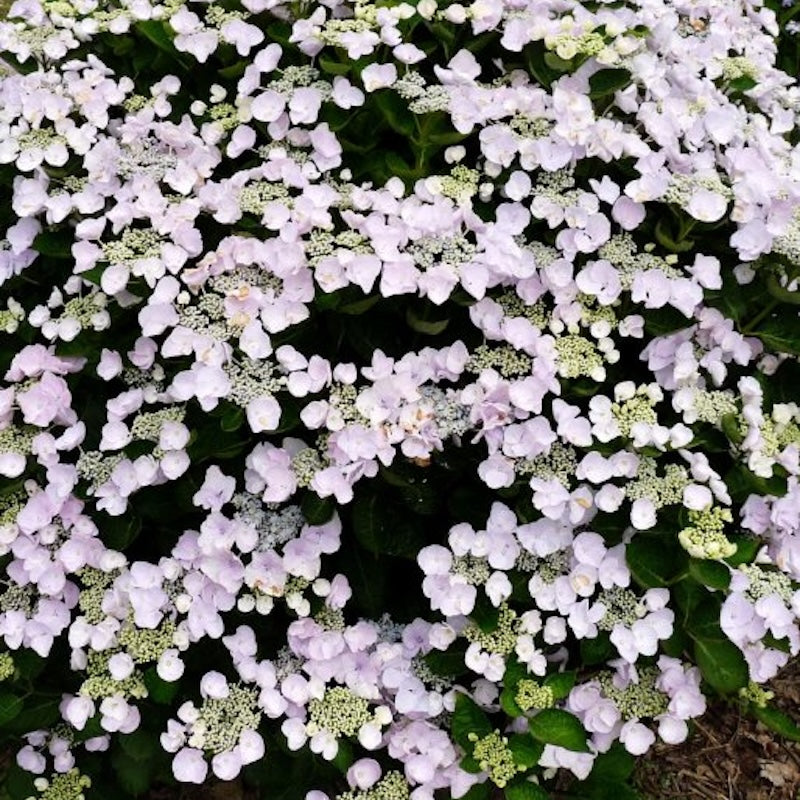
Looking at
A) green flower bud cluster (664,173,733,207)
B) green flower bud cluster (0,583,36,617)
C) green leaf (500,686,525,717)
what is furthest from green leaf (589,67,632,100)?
green flower bud cluster (0,583,36,617)

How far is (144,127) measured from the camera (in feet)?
6.41

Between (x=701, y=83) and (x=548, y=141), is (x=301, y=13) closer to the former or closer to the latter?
(x=548, y=141)

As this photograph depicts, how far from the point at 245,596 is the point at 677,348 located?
897 mm

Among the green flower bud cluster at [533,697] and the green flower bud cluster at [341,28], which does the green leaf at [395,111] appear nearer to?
the green flower bud cluster at [341,28]

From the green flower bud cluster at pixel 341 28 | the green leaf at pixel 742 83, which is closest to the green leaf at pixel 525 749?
the green flower bud cluster at pixel 341 28

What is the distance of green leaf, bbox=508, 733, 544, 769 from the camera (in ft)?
5.61

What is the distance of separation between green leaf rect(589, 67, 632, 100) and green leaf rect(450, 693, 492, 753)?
44.9 inches

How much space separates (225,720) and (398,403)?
661mm

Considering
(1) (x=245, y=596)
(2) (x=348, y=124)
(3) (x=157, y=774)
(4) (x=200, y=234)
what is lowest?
(3) (x=157, y=774)

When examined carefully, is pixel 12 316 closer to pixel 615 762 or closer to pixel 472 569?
pixel 472 569

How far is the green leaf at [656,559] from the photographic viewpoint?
5.57ft

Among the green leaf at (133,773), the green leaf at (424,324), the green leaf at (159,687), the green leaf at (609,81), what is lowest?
the green leaf at (133,773)

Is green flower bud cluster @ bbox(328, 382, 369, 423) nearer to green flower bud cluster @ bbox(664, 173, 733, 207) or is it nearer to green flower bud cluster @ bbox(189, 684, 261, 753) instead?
green flower bud cluster @ bbox(189, 684, 261, 753)

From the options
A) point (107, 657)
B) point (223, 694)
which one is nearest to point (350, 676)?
point (223, 694)
